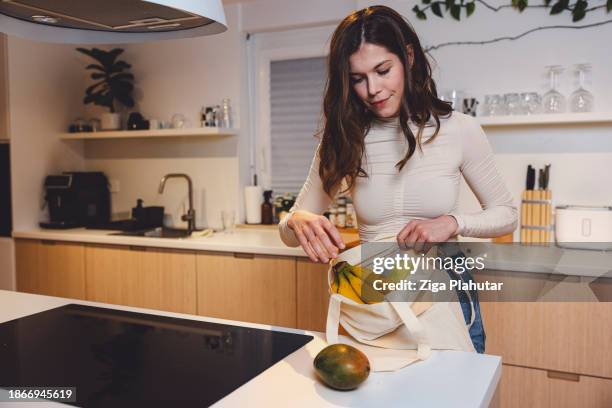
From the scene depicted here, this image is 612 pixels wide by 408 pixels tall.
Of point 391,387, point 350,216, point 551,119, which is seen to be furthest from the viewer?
point 350,216

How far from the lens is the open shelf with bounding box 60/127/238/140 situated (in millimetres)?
3402

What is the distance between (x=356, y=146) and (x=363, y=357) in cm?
60

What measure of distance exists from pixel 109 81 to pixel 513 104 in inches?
99.8

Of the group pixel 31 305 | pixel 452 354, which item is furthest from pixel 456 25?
pixel 31 305

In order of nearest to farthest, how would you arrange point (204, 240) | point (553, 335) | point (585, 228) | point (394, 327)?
point (394, 327) → point (553, 335) → point (585, 228) → point (204, 240)

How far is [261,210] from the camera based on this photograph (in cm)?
355

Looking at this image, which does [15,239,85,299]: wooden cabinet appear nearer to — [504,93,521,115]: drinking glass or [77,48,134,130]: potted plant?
[77,48,134,130]: potted plant

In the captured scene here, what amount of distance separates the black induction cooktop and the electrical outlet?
2.53 m

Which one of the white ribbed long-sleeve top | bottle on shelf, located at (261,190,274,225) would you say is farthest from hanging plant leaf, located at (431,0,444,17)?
the white ribbed long-sleeve top

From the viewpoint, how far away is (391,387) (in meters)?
1.05

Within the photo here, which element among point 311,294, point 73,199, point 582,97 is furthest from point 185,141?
point 582,97

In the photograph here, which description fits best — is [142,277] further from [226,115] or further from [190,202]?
[226,115]

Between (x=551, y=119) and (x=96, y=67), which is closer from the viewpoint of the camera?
(x=551, y=119)

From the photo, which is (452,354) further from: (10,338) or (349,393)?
(10,338)
